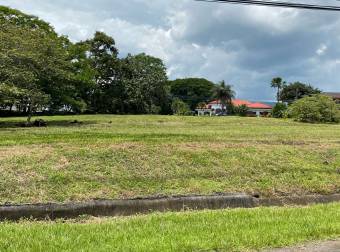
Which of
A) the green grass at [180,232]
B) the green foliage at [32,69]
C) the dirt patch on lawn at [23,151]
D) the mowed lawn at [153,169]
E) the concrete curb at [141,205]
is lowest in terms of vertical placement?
the concrete curb at [141,205]

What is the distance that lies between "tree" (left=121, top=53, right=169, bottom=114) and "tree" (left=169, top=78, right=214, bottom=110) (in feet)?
163

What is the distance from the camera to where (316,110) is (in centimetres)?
4294

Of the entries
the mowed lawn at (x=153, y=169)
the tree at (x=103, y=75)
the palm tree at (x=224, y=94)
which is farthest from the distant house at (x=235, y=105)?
the mowed lawn at (x=153, y=169)

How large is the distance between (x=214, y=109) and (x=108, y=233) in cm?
11322

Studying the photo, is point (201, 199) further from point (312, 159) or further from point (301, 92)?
point (301, 92)

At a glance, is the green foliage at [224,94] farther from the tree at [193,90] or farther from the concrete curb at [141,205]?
the concrete curb at [141,205]

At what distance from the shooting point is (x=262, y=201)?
10961 millimetres

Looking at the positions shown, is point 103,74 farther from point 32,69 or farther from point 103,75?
point 32,69

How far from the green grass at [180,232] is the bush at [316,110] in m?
35.5

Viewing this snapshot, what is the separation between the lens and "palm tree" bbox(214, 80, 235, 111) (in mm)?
107794

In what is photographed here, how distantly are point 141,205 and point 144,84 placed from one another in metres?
59.1

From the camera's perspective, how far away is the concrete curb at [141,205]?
885 cm

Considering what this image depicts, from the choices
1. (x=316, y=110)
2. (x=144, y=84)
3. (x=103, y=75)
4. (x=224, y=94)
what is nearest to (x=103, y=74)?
(x=103, y=75)

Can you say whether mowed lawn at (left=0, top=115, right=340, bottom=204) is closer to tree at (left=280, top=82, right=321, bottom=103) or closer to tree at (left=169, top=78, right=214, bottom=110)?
tree at (left=280, top=82, right=321, bottom=103)
